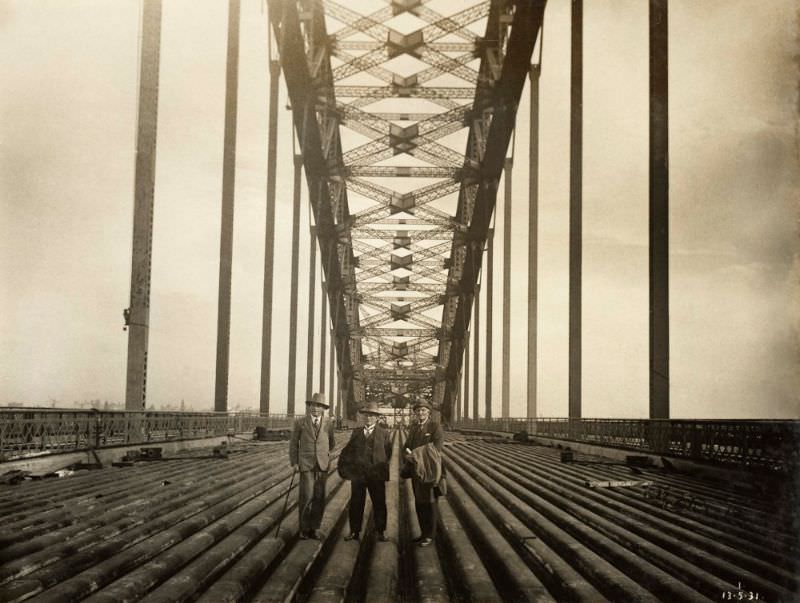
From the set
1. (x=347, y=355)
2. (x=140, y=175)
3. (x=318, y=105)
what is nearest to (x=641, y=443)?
(x=140, y=175)

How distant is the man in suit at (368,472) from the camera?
22.7ft

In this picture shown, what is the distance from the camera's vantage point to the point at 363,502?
22.9 ft

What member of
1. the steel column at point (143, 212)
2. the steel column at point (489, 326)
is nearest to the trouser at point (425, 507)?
the steel column at point (143, 212)

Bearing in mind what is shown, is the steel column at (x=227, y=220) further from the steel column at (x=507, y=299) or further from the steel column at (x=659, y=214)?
the steel column at (x=507, y=299)

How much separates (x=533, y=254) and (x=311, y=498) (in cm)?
2655

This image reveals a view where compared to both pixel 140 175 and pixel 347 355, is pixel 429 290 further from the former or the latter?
pixel 140 175

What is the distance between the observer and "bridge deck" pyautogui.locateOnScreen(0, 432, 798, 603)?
493 centimetres

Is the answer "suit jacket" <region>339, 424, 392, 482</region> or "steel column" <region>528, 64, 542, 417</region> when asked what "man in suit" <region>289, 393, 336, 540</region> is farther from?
"steel column" <region>528, 64, 542, 417</region>

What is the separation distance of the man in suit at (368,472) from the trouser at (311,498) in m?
0.28

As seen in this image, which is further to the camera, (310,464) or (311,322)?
(311,322)

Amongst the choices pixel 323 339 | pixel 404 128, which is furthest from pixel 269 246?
pixel 323 339

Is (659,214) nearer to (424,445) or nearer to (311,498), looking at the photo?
(424,445)
